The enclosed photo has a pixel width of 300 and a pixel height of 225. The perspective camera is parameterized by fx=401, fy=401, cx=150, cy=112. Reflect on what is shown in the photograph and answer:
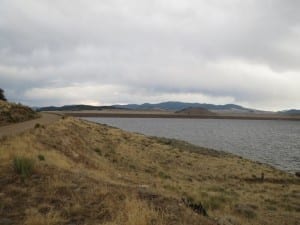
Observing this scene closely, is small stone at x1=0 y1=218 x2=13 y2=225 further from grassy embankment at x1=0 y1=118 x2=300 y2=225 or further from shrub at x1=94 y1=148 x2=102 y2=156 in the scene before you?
shrub at x1=94 y1=148 x2=102 y2=156

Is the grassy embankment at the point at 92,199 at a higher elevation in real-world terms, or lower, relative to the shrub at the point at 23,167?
lower

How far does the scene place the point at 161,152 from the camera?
122 feet

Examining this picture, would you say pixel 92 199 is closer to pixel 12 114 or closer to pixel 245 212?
pixel 245 212

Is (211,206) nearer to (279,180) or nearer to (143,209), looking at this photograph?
(143,209)

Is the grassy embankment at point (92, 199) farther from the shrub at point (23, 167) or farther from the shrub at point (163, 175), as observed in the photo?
the shrub at point (163, 175)

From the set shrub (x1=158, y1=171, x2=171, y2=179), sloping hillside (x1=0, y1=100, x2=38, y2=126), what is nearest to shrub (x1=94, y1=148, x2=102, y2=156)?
shrub (x1=158, y1=171, x2=171, y2=179)

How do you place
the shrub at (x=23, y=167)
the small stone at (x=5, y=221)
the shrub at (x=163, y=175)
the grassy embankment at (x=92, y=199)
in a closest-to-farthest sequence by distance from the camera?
the small stone at (x=5, y=221), the grassy embankment at (x=92, y=199), the shrub at (x=23, y=167), the shrub at (x=163, y=175)

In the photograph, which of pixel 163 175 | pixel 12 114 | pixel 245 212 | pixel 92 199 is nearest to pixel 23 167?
pixel 92 199

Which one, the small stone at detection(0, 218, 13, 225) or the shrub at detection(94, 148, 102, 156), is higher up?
the small stone at detection(0, 218, 13, 225)

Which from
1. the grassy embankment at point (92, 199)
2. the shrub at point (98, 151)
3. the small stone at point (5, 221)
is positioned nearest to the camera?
the small stone at point (5, 221)

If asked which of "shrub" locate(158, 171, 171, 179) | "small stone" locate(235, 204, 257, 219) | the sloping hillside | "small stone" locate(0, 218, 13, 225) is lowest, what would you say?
"shrub" locate(158, 171, 171, 179)

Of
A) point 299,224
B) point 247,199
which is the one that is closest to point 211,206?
point 299,224

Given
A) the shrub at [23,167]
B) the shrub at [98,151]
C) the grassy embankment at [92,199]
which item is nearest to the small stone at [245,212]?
the grassy embankment at [92,199]

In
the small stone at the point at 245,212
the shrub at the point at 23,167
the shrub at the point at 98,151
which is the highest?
the shrub at the point at 23,167
